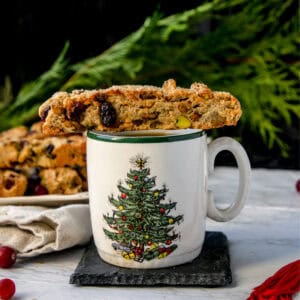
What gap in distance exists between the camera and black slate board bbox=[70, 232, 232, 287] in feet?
3.39

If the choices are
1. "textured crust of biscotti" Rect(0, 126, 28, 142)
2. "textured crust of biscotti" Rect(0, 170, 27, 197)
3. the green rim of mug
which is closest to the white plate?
"textured crust of biscotti" Rect(0, 170, 27, 197)

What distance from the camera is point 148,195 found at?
1.03 metres

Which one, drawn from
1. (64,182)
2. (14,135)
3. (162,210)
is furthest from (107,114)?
(14,135)

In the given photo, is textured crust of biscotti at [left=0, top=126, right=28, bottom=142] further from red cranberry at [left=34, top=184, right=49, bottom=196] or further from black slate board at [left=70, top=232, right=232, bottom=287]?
black slate board at [left=70, top=232, right=232, bottom=287]

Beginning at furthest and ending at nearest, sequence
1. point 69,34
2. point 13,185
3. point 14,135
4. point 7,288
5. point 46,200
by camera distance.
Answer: point 69,34, point 14,135, point 13,185, point 46,200, point 7,288

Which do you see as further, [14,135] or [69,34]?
[69,34]

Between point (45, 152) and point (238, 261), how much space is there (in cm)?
51

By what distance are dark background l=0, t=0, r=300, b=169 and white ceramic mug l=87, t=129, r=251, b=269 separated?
111 cm

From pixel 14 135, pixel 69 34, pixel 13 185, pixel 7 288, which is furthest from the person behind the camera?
pixel 69 34

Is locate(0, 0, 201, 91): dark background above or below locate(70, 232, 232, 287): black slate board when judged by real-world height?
above

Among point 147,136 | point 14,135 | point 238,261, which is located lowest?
point 238,261

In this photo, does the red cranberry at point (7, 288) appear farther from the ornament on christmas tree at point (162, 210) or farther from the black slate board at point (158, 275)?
the ornament on christmas tree at point (162, 210)

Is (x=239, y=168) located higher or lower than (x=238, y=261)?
higher

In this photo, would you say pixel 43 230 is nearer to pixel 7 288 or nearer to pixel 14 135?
pixel 7 288
